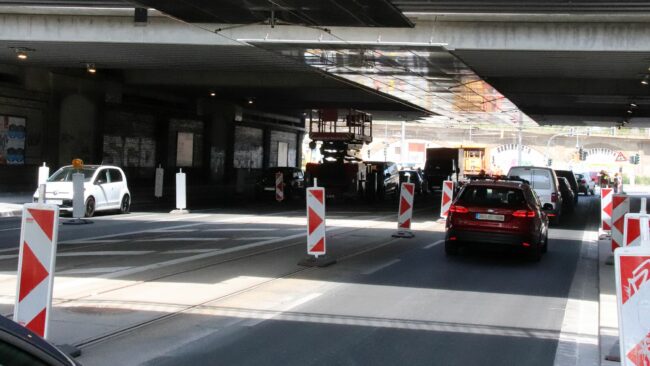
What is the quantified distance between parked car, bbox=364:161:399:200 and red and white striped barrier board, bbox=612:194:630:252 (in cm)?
2136

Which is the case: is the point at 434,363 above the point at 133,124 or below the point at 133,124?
below

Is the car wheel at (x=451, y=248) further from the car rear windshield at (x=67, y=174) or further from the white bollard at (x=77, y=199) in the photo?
the car rear windshield at (x=67, y=174)

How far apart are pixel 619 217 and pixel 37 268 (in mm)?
9906

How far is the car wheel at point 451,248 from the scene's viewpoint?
13321 millimetres

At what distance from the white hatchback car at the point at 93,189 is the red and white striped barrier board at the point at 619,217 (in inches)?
556

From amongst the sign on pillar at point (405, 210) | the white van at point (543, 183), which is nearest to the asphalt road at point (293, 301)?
the sign on pillar at point (405, 210)

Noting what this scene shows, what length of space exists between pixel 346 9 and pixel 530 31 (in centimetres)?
655

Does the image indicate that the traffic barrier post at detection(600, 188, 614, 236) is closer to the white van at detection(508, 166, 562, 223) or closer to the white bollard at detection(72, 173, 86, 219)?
the white van at detection(508, 166, 562, 223)

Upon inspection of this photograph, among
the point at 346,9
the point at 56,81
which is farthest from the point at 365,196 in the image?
the point at 346,9

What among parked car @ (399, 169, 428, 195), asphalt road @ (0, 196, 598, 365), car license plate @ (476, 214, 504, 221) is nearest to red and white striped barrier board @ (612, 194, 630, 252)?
asphalt road @ (0, 196, 598, 365)

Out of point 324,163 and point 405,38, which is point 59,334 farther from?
point 324,163

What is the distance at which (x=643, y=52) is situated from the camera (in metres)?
17.9

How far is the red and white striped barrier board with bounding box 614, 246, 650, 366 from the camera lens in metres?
4.55

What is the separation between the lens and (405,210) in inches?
Result: 658
